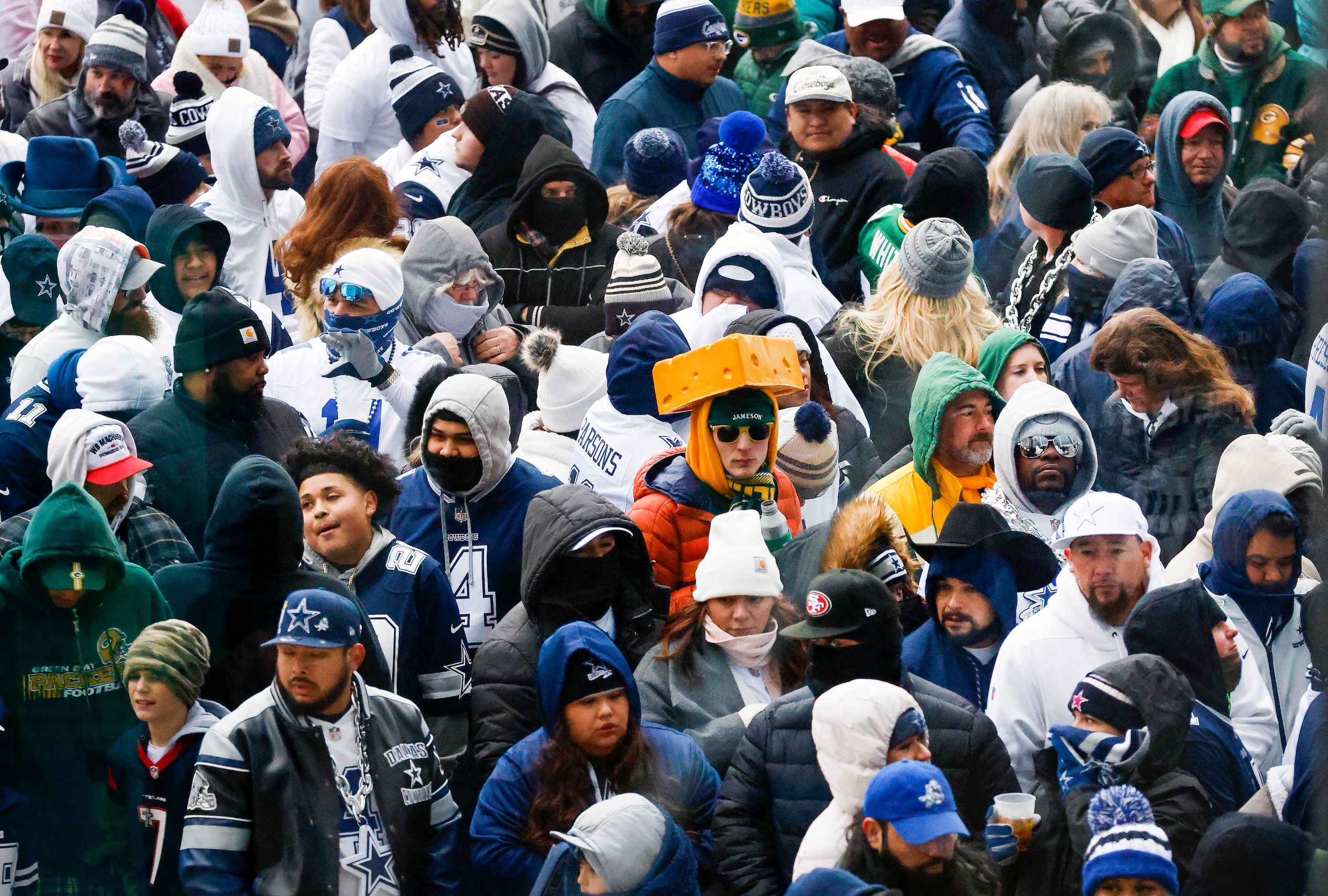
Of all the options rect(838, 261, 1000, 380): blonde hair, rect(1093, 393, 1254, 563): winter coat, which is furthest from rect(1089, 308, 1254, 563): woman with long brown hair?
rect(838, 261, 1000, 380): blonde hair

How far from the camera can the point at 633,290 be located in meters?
6.98

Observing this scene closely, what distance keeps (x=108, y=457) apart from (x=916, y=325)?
2.63 m

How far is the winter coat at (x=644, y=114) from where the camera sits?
28.2ft

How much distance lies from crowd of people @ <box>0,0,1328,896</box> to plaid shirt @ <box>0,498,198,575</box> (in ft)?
0.04

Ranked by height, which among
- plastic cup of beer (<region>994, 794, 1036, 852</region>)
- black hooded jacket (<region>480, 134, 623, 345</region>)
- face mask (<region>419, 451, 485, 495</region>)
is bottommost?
black hooded jacket (<region>480, 134, 623, 345</region>)

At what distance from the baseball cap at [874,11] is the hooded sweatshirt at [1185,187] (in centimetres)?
149

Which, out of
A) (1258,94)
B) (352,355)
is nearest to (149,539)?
(352,355)

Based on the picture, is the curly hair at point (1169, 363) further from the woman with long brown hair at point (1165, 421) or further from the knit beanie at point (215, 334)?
the knit beanie at point (215, 334)

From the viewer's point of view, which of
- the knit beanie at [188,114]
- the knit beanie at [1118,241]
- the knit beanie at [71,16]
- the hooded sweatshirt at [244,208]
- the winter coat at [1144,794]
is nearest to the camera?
the winter coat at [1144,794]

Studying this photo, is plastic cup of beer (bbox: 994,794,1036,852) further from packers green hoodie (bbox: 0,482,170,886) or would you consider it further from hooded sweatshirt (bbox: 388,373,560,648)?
packers green hoodie (bbox: 0,482,170,886)

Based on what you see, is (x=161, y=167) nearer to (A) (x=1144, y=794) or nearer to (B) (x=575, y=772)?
(B) (x=575, y=772)

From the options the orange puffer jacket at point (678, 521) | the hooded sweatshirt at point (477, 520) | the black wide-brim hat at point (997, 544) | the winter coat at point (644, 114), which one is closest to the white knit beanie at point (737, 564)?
the orange puffer jacket at point (678, 521)

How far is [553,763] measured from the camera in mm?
4773

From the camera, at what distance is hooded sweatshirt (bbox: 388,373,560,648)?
5723 mm
